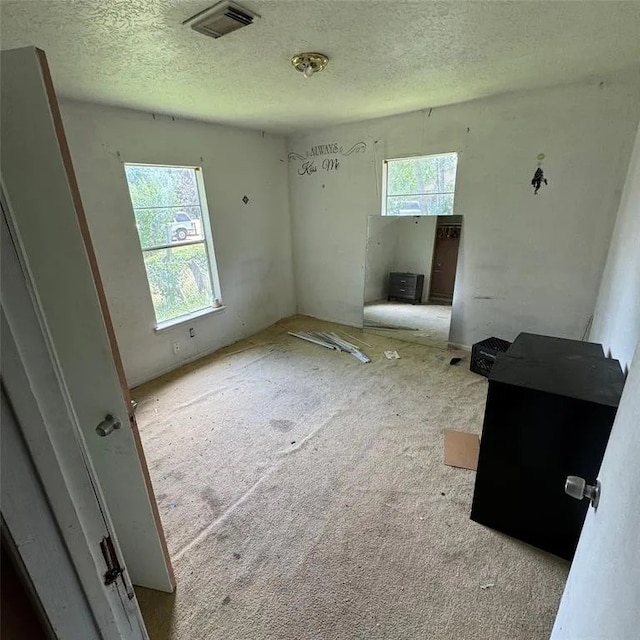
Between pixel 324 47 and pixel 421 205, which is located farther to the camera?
pixel 421 205

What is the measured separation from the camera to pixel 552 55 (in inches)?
74.7

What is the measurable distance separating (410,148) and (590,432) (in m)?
2.85

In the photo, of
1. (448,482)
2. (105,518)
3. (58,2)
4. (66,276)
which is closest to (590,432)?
(448,482)

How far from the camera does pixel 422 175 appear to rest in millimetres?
3328

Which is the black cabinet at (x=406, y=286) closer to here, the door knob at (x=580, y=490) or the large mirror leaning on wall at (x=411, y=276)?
the large mirror leaning on wall at (x=411, y=276)

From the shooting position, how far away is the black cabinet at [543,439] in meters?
1.34

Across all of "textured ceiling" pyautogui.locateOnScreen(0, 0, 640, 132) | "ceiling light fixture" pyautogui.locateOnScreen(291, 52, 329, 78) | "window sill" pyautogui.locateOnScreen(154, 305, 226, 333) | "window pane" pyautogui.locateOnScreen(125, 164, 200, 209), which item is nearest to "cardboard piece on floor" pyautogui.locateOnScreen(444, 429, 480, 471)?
"textured ceiling" pyautogui.locateOnScreen(0, 0, 640, 132)

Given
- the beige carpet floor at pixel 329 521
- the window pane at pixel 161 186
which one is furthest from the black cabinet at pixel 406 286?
the window pane at pixel 161 186

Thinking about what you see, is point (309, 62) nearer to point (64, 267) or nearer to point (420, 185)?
point (64, 267)

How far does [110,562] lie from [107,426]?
46cm

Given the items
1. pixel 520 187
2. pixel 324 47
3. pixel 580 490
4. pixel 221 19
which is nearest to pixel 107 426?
pixel 580 490

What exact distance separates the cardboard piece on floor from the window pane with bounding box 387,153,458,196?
2.24 meters

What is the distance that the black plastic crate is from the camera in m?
2.93

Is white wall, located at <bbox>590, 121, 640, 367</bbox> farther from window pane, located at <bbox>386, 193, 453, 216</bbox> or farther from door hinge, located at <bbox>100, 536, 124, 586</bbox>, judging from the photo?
door hinge, located at <bbox>100, 536, 124, 586</bbox>
